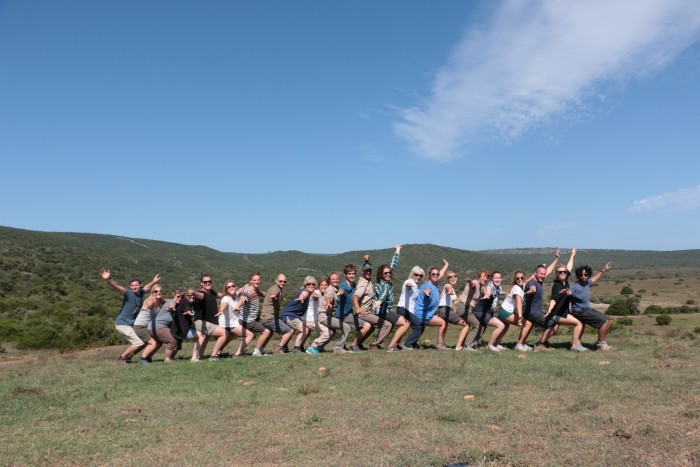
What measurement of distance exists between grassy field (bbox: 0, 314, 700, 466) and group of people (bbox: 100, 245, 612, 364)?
0.80m

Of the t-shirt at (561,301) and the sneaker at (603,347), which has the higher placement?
the t-shirt at (561,301)

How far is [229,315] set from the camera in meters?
11.7

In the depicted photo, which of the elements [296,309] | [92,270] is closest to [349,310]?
[296,309]

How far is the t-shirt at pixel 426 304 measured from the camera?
11.5m

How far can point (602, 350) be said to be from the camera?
11.2 meters

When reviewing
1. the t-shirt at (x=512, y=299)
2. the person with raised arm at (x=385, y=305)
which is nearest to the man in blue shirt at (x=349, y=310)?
the person with raised arm at (x=385, y=305)

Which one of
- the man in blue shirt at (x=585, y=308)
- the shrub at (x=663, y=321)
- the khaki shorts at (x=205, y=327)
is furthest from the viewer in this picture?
the shrub at (x=663, y=321)

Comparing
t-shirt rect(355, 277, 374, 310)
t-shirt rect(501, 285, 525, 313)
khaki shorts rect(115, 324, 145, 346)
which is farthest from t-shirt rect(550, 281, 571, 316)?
khaki shorts rect(115, 324, 145, 346)

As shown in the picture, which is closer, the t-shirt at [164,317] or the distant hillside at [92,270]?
the t-shirt at [164,317]

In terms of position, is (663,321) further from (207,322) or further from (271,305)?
(207,322)

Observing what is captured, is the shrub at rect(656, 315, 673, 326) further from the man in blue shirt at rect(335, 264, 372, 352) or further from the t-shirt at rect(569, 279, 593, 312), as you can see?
the man in blue shirt at rect(335, 264, 372, 352)

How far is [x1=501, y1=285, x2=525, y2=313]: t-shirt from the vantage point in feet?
38.0

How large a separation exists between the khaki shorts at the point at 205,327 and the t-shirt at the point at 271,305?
1.06m

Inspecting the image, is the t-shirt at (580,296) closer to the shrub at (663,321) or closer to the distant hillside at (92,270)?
the shrub at (663,321)
